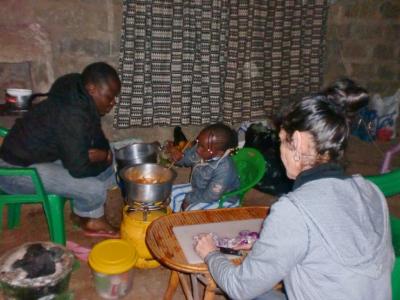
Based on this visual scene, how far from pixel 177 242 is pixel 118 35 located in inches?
116

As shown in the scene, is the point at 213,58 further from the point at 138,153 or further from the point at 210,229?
the point at 210,229

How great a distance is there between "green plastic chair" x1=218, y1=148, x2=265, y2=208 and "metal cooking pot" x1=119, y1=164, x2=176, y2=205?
0.43m

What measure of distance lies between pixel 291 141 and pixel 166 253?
72cm

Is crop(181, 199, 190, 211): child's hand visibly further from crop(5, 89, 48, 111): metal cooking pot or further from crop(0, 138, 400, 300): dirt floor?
crop(5, 89, 48, 111): metal cooking pot

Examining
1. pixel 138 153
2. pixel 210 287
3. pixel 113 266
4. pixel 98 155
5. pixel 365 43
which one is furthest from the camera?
pixel 365 43

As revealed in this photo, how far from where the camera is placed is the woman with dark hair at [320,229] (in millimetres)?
1246

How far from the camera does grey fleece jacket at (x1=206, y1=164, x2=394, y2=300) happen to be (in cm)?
124

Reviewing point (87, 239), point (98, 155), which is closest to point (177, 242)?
point (98, 155)

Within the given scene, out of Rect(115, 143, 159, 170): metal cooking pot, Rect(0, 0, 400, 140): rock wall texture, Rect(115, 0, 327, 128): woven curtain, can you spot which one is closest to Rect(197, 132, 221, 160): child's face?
Rect(115, 143, 159, 170): metal cooking pot

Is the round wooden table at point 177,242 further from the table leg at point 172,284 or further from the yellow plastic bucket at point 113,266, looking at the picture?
the yellow plastic bucket at point 113,266

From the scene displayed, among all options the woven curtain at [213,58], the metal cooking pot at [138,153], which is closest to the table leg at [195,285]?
the metal cooking pot at [138,153]

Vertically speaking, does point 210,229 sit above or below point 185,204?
above

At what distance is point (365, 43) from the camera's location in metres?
5.45

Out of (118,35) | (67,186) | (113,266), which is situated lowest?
(113,266)
